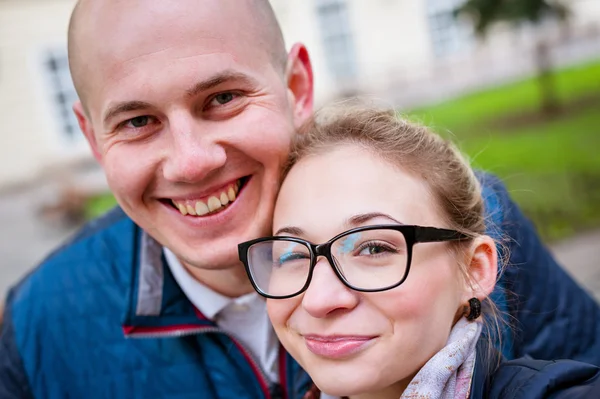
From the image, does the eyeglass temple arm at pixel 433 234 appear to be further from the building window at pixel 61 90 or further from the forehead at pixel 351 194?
the building window at pixel 61 90

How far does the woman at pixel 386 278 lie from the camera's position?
1.61 meters

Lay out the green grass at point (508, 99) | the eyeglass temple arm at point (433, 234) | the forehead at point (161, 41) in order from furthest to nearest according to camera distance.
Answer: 1. the green grass at point (508, 99)
2. the forehead at point (161, 41)
3. the eyeglass temple arm at point (433, 234)

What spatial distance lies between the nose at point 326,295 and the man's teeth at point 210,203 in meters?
0.51

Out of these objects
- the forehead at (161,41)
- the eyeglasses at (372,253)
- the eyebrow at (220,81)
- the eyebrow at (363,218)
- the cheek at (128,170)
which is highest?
the forehead at (161,41)

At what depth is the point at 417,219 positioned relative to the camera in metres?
1.70

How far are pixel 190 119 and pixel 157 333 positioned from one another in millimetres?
748

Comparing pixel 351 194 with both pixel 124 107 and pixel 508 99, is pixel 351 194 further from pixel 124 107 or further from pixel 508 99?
pixel 508 99

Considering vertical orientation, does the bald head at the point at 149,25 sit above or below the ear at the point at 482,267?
above

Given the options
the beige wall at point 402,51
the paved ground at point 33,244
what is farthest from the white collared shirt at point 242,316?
the beige wall at point 402,51

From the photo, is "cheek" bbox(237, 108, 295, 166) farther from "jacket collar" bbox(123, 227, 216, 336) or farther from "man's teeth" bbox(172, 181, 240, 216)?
"jacket collar" bbox(123, 227, 216, 336)

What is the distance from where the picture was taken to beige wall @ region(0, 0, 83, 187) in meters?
16.0

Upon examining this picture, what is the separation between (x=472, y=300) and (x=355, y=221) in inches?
15.0

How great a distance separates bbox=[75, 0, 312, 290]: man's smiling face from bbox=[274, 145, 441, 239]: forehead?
26 cm

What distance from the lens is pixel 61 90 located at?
1672 centimetres
